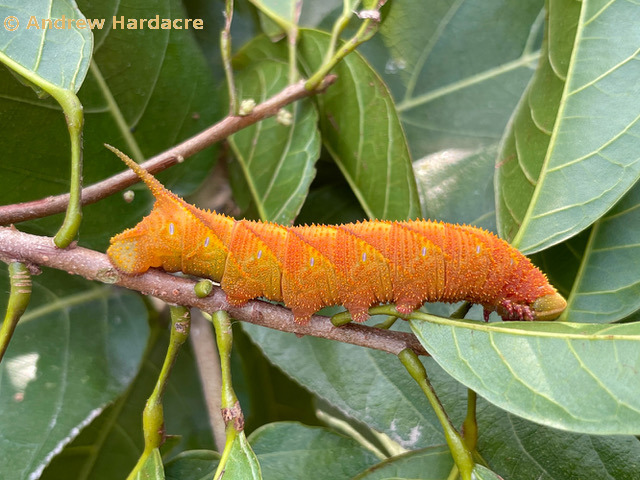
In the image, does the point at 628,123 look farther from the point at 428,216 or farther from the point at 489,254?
the point at 428,216

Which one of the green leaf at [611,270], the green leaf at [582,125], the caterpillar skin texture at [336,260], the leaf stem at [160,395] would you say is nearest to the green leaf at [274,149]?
the caterpillar skin texture at [336,260]

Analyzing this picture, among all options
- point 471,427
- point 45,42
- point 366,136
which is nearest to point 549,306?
point 471,427

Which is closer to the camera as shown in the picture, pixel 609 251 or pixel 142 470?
pixel 142 470

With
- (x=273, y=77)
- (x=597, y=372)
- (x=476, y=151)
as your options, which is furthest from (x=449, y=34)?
(x=597, y=372)

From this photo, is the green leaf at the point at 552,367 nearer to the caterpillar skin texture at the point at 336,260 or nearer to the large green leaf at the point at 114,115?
the caterpillar skin texture at the point at 336,260

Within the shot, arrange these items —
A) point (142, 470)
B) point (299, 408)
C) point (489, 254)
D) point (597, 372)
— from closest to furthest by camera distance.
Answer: point (597, 372) → point (142, 470) → point (489, 254) → point (299, 408)

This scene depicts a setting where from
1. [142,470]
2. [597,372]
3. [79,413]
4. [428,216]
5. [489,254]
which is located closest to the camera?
[597,372]
